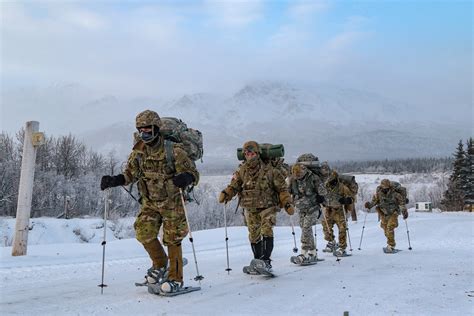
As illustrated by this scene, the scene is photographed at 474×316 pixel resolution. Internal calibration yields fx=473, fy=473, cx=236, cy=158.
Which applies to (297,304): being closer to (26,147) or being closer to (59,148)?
(26,147)

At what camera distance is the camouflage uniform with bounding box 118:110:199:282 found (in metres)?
7.41

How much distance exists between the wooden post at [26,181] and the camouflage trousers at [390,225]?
35.8ft

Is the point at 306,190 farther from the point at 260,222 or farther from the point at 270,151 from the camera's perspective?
the point at 260,222

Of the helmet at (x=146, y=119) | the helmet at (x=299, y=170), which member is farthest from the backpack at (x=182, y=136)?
the helmet at (x=299, y=170)

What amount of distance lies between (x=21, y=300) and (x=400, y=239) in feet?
59.7

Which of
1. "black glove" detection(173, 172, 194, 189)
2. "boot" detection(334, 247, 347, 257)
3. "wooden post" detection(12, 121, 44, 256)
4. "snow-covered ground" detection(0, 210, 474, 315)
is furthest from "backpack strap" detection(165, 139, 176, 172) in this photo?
"boot" detection(334, 247, 347, 257)

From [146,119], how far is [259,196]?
3349 mm

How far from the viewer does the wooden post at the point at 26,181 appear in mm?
12453

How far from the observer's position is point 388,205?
15.9 meters

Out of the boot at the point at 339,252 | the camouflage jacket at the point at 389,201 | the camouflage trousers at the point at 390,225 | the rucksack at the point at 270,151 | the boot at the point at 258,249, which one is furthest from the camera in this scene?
the camouflage jacket at the point at 389,201

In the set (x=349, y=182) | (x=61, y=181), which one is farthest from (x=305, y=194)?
(x=61, y=181)

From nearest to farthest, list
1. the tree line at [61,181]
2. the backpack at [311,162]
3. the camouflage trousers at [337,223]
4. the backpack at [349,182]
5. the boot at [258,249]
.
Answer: the boot at [258,249], the backpack at [311,162], the camouflage trousers at [337,223], the backpack at [349,182], the tree line at [61,181]

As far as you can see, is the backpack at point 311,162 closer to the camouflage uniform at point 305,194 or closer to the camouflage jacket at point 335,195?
the camouflage uniform at point 305,194

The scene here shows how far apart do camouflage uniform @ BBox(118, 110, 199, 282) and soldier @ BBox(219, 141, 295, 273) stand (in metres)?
2.19
